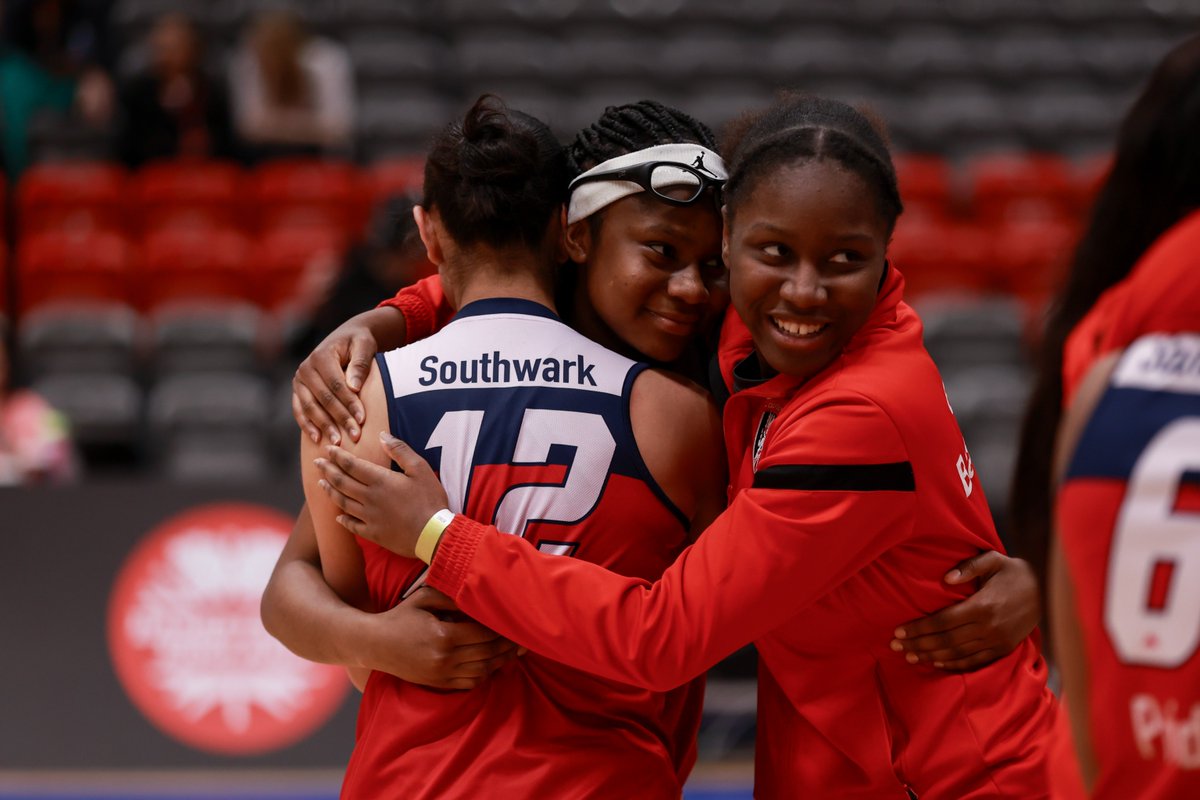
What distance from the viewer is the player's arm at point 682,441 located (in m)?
2.28

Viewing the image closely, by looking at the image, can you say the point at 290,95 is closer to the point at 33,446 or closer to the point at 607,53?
the point at 607,53

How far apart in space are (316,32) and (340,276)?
474cm

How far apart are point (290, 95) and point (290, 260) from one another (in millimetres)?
1358

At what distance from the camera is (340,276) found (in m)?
5.70

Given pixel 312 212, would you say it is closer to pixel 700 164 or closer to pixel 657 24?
pixel 657 24

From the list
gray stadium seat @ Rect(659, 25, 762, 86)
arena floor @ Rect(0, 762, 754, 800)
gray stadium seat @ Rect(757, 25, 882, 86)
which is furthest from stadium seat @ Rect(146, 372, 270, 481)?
gray stadium seat @ Rect(757, 25, 882, 86)

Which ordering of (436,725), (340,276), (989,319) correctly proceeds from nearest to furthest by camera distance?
(436,725), (340,276), (989,319)

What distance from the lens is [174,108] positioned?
8523 mm

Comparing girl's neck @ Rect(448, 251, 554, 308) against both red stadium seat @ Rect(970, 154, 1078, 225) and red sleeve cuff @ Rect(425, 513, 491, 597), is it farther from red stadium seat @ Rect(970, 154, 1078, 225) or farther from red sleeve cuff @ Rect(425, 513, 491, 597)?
red stadium seat @ Rect(970, 154, 1078, 225)

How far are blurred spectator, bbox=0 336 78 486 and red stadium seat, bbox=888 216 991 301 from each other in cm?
434

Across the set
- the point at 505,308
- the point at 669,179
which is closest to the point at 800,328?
the point at 669,179

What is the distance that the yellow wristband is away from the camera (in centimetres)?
216

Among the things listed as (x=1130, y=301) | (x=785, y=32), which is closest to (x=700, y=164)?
(x=1130, y=301)

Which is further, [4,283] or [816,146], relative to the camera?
[4,283]
